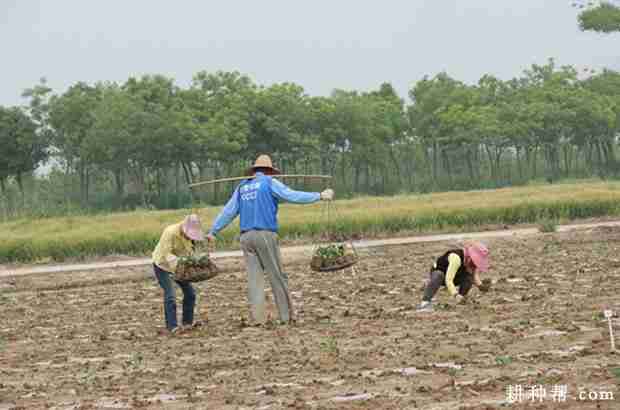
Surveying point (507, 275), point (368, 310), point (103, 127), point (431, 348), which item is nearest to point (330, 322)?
point (368, 310)

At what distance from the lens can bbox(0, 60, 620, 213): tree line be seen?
53.8m

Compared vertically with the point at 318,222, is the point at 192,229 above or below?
above

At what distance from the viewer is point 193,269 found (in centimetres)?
1384

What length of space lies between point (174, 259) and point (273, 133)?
43.7 metres

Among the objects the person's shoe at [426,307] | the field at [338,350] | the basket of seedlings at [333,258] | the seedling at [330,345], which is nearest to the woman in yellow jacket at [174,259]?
the field at [338,350]

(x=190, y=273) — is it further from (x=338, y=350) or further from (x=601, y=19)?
(x=601, y=19)

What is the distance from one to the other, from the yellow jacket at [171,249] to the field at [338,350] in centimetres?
87

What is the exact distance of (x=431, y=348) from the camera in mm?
10820

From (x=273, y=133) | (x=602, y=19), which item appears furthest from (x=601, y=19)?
(x=273, y=133)

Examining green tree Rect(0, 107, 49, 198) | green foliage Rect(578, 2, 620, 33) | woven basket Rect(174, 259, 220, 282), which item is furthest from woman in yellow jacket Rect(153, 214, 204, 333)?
green tree Rect(0, 107, 49, 198)

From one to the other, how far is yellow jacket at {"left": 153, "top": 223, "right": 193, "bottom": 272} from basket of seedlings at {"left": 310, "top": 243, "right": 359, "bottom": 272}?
5.38 feet

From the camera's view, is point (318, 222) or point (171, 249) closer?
point (171, 249)

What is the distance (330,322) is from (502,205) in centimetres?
2456

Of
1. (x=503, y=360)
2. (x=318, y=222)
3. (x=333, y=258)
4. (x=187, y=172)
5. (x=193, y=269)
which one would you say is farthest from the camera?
(x=187, y=172)
